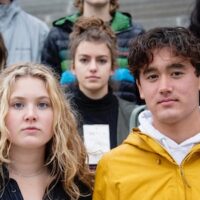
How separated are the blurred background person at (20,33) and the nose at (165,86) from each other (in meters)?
2.47

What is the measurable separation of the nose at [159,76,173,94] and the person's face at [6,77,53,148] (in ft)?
2.23

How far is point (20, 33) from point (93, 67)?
1114mm

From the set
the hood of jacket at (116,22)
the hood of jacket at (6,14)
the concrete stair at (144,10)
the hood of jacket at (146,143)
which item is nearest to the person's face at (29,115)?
the hood of jacket at (146,143)

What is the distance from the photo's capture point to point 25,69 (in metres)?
4.20

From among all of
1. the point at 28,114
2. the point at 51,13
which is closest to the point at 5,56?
the point at 28,114

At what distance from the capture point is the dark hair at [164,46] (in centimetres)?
387

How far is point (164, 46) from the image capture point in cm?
388

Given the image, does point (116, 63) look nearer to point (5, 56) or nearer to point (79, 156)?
point (5, 56)

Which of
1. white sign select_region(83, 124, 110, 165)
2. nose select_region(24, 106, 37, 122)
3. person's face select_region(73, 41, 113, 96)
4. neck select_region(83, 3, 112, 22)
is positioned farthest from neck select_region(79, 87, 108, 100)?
nose select_region(24, 106, 37, 122)

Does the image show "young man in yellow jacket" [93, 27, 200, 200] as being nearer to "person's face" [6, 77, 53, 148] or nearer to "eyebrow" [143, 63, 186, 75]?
"eyebrow" [143, 63, 186, 75]

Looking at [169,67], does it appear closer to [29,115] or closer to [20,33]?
[29,115]

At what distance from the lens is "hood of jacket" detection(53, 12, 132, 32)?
19.9ft

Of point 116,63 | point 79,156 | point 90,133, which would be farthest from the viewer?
point 116,63

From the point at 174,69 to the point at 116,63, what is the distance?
1.83 meters
